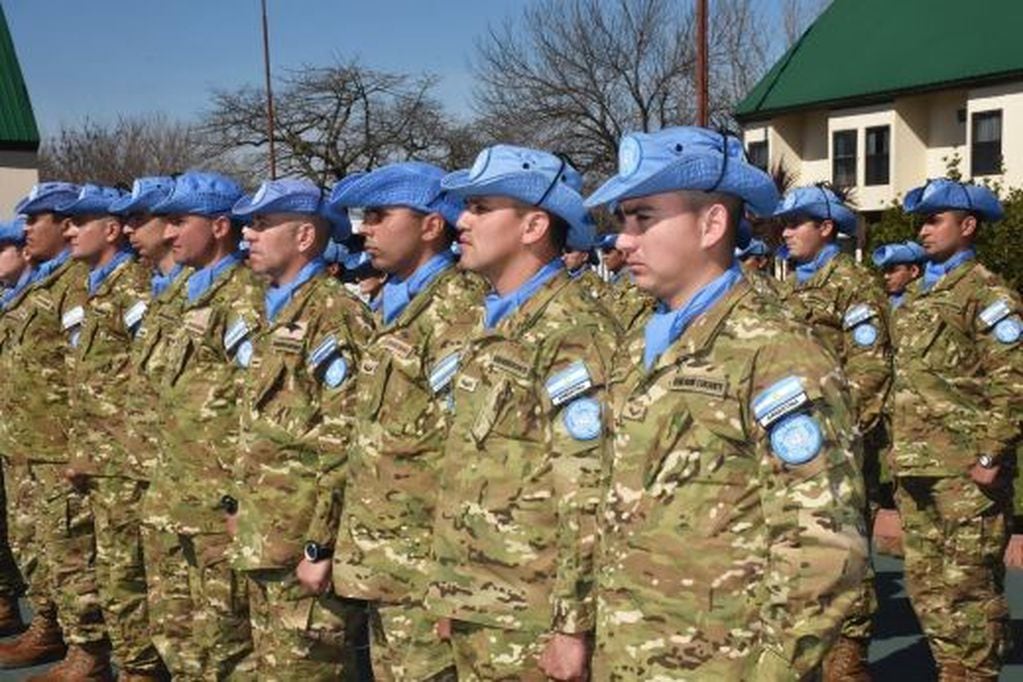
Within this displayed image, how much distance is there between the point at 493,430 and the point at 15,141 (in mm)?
23661

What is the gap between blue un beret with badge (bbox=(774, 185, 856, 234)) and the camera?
24.6ft

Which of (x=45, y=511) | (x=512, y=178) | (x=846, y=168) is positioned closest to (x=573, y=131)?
(x=846, y=168)

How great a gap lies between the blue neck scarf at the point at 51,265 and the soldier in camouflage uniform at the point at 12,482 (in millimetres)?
105

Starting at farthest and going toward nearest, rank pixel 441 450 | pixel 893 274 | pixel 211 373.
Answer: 1. pixel 893 274
2. pixel 211 373
3. pixel 441 450

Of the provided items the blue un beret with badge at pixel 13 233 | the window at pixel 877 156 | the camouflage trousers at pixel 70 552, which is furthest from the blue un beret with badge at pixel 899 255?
the window at pixel 877 156

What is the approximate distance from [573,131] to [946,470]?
40354 millimetres

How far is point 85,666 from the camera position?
6.97m

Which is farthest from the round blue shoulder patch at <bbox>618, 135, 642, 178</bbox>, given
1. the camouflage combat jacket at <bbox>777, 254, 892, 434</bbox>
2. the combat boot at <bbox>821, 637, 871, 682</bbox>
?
the combat boot at <bbox>821, 637, 871, 682</bbox>

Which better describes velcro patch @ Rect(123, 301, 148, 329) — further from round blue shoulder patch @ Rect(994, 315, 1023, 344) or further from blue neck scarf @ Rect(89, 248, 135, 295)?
round blue shoulder patch @ Rect(994, 315, 1023, 344)

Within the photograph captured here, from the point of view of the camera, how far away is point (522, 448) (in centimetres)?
381

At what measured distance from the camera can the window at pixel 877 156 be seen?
1395 inches

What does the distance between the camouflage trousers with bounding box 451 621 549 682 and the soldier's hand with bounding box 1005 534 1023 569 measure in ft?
20.2

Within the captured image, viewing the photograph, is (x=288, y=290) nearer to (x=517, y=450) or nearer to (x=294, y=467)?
(x=294, y=467)

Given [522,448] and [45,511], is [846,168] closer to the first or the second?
[45,511]
